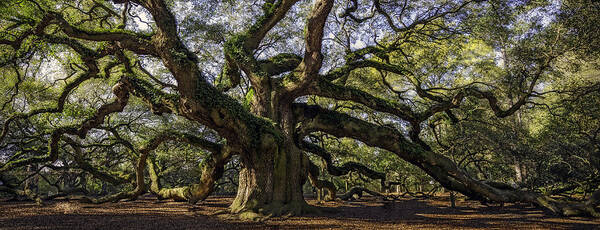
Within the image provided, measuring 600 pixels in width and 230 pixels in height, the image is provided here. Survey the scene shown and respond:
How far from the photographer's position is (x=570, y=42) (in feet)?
31.4

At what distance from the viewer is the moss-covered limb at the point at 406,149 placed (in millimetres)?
9891

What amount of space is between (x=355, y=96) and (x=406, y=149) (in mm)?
2454

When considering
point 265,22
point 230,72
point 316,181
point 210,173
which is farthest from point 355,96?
point 210,173

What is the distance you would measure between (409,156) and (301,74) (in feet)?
15.0

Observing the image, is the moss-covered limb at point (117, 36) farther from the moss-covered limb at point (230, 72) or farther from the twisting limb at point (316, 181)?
the twisting limb at point (316, 181)

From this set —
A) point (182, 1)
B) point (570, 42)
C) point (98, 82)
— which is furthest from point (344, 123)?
point (98, 82)

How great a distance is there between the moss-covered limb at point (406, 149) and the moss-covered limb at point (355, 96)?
70 cm

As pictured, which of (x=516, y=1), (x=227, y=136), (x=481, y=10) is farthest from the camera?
(x=481, y=10)

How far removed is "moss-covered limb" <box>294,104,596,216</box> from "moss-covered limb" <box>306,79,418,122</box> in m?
0.70

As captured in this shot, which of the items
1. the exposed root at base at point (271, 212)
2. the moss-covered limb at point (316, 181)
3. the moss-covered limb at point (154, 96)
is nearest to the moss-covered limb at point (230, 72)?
the moss-covered limb at point (154, 96)

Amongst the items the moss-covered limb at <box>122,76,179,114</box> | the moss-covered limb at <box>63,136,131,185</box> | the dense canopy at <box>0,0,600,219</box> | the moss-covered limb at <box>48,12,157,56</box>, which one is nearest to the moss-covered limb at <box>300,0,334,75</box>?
the dense canopy at <box>0,0,600,219</box>

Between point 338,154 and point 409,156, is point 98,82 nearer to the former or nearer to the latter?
point 338,154

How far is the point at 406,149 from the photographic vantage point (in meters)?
10.1

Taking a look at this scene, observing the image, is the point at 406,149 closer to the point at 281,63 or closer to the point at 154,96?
the point at 281,63
